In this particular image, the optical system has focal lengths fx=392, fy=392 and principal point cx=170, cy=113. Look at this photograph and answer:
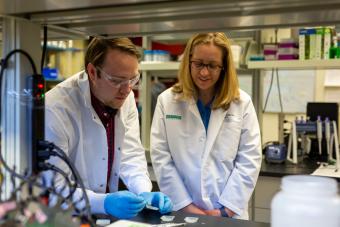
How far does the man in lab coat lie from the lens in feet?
4.03

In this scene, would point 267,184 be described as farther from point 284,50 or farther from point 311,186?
point 311,186

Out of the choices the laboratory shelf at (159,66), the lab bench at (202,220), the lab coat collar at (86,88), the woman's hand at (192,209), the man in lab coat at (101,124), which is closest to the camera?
the lab bench at (202,220)

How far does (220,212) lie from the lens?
5.65 feet

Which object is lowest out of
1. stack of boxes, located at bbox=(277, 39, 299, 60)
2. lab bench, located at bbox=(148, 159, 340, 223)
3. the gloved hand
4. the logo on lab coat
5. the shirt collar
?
lab bench, located at bbox=(148, 159, 340, 223)

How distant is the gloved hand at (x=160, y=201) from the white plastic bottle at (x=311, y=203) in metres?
0.57

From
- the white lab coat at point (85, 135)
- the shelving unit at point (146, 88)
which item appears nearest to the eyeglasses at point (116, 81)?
the white lab coat at point (85, 135)

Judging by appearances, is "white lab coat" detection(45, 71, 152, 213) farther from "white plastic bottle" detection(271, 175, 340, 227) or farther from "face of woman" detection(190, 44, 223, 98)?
"white plastic bottle" detection(271, 175, 340, 227)

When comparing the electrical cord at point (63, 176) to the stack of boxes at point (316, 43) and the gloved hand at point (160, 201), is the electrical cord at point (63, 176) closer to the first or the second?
the gloved hand at point (160, 201)

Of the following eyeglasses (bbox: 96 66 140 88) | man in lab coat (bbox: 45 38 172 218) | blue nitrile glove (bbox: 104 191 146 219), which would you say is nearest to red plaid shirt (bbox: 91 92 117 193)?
man in lab coat (bbox: 45 38 172 218)

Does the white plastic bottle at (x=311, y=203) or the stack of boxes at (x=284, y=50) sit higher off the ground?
the stack of boxes at (x=284, y=50)

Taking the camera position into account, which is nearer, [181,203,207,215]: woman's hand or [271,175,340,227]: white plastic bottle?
[271,175,340,227]: white plastic bottle

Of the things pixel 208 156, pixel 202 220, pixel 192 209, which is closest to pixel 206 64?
pixel 208 156

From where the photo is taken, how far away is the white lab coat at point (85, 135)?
1.29 meters

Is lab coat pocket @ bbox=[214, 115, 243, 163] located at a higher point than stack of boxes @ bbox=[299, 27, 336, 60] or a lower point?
lower
